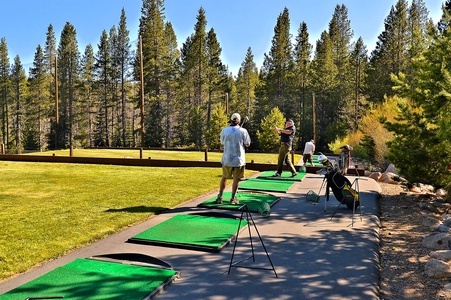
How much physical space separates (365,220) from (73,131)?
6192cm

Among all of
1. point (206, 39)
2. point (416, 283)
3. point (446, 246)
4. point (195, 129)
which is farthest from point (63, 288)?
point (206, 39)

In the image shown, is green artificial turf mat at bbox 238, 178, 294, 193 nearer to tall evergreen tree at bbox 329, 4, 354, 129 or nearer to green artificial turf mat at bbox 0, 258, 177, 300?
green artificial turf mat at bbox 0, 258, 177, 300

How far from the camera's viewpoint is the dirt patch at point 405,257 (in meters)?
4.12

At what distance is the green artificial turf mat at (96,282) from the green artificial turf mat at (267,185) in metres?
6.12

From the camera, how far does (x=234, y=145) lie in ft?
24.6

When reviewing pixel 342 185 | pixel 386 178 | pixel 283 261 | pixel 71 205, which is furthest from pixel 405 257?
pixel 386 178

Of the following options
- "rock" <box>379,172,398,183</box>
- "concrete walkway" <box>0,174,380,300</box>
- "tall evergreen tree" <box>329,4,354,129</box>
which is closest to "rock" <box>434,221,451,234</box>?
"concrete walkway" <box>0,174,380,300</box>

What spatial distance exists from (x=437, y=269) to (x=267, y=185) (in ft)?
21.2

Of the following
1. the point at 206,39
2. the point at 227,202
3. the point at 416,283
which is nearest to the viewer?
the point at 416,283

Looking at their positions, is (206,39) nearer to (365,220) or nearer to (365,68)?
(365,68)

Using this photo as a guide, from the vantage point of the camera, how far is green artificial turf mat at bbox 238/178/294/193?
10166 mm

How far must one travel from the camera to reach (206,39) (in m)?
56.8

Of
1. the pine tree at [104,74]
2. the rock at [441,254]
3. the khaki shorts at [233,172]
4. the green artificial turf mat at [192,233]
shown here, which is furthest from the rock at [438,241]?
the pine tree at [104,74]

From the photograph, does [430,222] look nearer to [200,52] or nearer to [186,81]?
[200,52]
